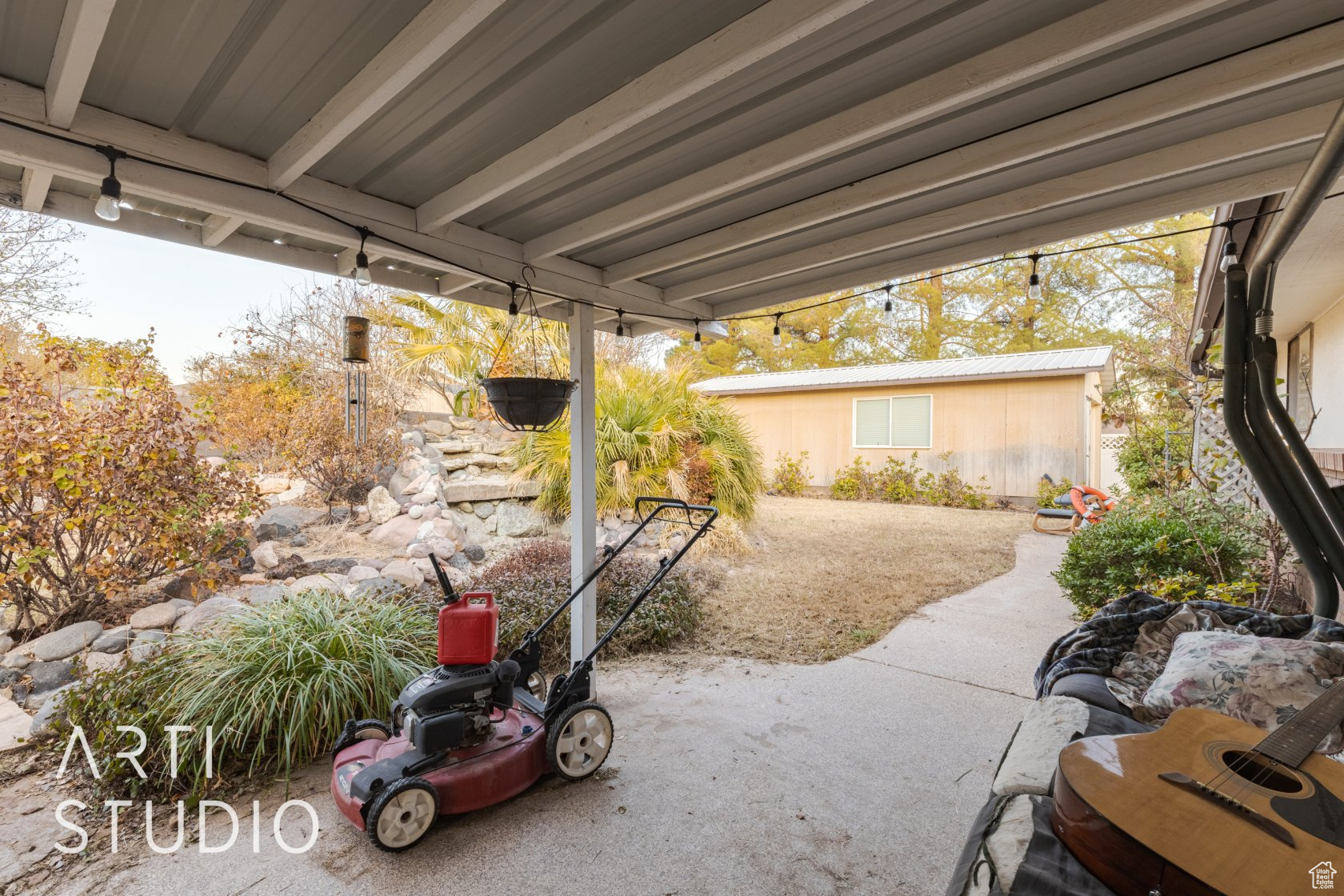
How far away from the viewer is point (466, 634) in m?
2.28

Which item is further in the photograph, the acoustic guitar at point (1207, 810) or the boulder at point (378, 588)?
the boulder at point (378, 588)

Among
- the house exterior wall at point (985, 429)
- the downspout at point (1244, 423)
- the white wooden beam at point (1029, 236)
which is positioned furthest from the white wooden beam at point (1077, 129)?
the house exterior wall at point (985, 429)

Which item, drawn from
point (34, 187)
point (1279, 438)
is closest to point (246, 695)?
point (34, 187)

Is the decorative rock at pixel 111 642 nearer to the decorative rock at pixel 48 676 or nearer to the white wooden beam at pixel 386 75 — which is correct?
the decorative rock at pixel 48 676

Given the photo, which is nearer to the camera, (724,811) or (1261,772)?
(1261,772)

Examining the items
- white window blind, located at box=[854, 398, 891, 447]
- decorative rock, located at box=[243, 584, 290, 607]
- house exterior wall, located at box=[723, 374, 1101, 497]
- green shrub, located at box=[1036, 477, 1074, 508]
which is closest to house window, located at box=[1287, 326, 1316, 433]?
green shrub, located at box=[1036, 477, 1074, 508]

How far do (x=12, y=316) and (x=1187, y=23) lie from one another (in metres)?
7.38

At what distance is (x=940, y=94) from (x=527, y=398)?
5.74ft

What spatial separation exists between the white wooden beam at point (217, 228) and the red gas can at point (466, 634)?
157 centimetres

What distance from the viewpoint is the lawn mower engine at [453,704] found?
2.15 meters

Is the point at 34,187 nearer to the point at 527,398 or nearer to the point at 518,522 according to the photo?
the point at 527,398

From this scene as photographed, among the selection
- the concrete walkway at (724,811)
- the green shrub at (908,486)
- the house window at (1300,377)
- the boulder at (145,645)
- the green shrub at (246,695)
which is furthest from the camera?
the green shrub at (908,486)
